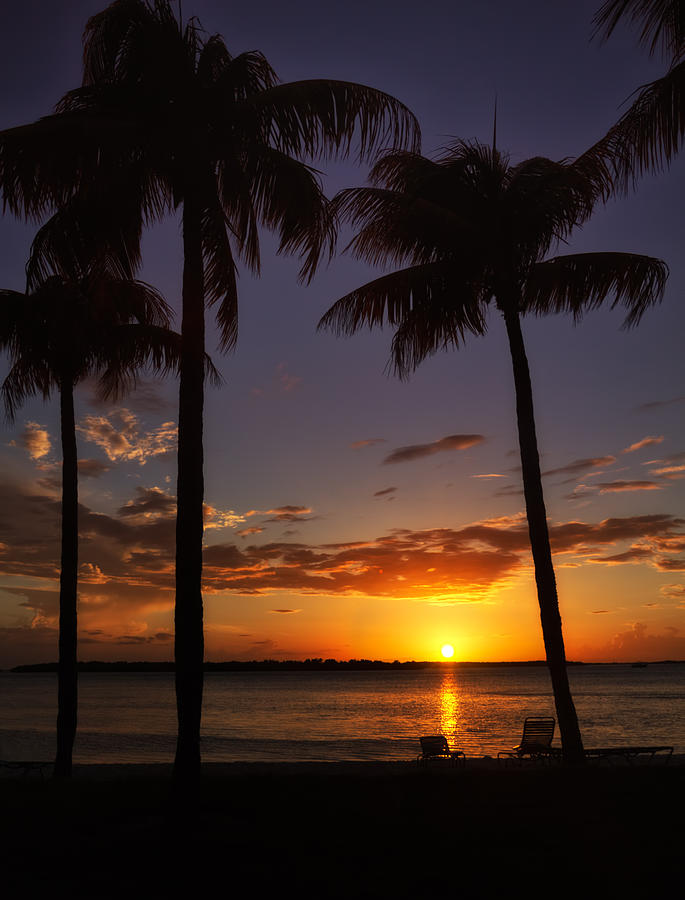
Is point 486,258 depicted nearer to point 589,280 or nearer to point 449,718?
point 589,280

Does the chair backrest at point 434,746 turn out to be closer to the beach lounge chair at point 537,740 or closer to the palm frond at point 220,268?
the beach lounge chair at point 537,740

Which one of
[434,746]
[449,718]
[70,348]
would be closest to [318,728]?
[449,718]

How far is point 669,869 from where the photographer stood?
6.09m

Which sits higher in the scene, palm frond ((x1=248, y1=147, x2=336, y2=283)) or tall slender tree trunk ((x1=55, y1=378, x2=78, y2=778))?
palm frond ((x1=248, y1=147, x2=336, y2=283))

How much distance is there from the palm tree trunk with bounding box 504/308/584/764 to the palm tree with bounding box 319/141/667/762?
2 cm

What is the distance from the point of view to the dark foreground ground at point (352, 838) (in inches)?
230

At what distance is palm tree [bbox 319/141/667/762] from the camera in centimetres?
1318

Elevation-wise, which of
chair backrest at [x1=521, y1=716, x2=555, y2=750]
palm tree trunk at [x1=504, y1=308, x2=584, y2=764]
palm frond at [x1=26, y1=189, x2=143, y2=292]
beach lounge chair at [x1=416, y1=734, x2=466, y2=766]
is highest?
palm frond at [x1=26, y1=189, x2=143, y2=292]

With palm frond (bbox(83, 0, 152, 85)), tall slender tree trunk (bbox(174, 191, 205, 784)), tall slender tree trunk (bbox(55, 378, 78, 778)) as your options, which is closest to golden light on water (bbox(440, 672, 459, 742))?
tall slender tree trunk (bbox(55, 378, 78, 778))

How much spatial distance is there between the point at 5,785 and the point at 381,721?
2020 inches

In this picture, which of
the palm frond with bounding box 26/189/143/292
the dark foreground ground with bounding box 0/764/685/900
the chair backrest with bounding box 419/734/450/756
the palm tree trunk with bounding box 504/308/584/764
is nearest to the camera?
the dark foreground ground with bounding box 0/764/685/900

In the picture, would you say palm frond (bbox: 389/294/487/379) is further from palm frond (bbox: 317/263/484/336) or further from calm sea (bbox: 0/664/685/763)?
calm sea (bbox: 0/664/685/763)

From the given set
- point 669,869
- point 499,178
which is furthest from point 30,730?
point 669,869

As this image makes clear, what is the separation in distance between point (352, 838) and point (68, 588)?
30.5 feet
